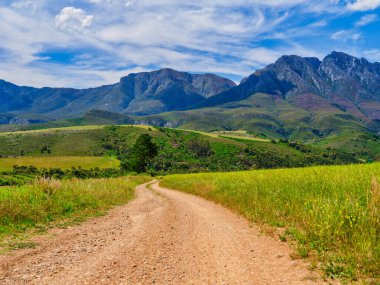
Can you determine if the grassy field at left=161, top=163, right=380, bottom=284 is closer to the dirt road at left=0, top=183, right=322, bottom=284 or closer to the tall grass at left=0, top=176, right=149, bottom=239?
the dirt road at left=0, top=183, right=322, bottom=284

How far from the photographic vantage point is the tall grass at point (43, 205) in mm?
13680

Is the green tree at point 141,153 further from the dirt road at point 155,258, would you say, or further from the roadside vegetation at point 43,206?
the dirt road at point 155,258

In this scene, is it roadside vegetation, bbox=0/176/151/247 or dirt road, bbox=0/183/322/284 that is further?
roadside vegetation, bbox=0/176/151/247

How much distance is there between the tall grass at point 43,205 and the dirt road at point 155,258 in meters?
1.91

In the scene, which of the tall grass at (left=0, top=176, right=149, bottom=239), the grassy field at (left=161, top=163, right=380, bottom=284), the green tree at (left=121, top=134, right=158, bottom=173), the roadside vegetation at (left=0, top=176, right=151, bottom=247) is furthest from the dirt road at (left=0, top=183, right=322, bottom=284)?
the green tree at (left=121, top=134, right=158, bottom=173)

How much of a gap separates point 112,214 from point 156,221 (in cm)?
442

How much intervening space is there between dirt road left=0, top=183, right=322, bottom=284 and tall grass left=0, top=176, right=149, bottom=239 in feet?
6.28

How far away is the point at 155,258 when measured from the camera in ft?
31.3

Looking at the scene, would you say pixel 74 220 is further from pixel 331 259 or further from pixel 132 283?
pixel 331 259

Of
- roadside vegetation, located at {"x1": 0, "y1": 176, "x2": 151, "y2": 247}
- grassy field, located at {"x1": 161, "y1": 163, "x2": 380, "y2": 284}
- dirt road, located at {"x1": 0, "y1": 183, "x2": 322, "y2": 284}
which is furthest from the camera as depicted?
roadside vegetation, located at {"x1": 0, "y1": 176, "x2": 151, "y2": 247}

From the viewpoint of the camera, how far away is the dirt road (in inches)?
306

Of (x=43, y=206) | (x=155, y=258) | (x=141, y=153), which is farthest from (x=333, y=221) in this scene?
(x=141, y=153)

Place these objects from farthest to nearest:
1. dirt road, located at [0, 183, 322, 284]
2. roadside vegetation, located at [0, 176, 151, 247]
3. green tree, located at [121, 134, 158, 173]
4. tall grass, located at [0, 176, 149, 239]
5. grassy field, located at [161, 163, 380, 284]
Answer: green tree, located at [121, 134, 158, 173]
tall grass, located at [0, 176, 149, 239]
roadside vegetation, located at [0, 176, 151, 247]
grassy field, located at [161, 163, 380, 284]
dirt road, located at [0, 183, 322, 284]

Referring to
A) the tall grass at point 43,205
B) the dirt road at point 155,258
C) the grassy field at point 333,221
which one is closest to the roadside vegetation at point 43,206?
the tall grass at point 43,205
